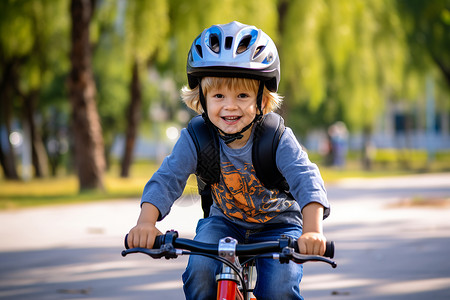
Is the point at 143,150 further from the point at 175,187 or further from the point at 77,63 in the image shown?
the point at 175,187

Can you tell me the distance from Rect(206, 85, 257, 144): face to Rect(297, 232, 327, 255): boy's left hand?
75cm

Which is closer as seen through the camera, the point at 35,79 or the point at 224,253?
the point at 224,253

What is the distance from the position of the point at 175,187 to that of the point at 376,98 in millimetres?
19459

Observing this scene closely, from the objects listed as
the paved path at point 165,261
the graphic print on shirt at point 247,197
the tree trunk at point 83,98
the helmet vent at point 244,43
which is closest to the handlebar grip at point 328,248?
the graphic print on shirt at point 247,197

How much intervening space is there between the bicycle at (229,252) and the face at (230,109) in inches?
27.5

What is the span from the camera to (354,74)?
2103 cm

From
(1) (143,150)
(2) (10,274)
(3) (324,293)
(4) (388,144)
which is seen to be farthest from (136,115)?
(1) (143,150)

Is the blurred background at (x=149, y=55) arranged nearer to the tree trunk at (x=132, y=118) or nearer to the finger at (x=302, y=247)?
the tree trunk at (x=132, y=118)

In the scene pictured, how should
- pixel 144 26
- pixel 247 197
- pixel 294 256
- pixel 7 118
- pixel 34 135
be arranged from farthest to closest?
1. pixel 34 135
2. pixel 7 118
3. pixel 144 26
4. pixel 247 197
5. pixel 294 256

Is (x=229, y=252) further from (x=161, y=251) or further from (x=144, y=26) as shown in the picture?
(x=144, y=26)

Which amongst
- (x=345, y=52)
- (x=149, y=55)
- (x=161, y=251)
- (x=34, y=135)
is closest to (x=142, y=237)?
(x=161, y=251)

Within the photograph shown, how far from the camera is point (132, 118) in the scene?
21688 mm

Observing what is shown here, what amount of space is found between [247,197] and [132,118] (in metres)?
18.7

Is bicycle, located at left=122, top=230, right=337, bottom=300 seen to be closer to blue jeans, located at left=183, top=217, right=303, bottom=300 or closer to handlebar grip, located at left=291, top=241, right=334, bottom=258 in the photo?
handlebar grip, located at left=291, top=241, right=334, bottom=258
